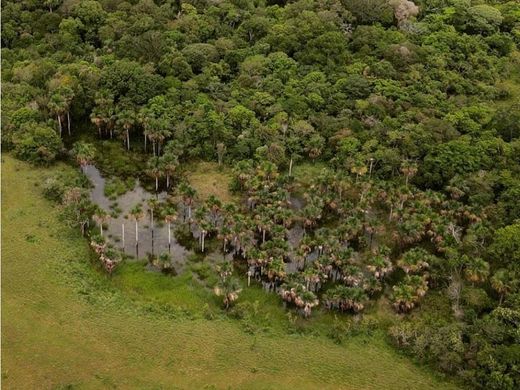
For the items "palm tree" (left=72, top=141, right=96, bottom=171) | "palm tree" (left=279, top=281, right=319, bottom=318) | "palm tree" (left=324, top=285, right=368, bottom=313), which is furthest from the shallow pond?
"palm tree" (left=324, top=285, right=368, bottom=313)

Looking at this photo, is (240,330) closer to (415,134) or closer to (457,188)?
(457,188)

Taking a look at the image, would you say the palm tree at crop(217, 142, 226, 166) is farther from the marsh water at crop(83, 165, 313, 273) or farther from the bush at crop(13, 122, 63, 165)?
the bush at crop(13, 122, 63, 165)

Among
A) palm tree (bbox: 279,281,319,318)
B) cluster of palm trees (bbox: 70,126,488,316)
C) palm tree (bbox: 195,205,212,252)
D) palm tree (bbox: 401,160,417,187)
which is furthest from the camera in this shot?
palm tree (bbox: 401,160,417,187)

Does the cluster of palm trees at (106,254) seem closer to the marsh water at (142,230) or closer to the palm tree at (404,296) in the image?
the marsh water at (142,230)

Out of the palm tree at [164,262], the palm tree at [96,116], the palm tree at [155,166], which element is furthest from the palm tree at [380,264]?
the palm tree at [96,116]

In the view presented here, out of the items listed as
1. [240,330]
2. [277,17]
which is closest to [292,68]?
[277,17]

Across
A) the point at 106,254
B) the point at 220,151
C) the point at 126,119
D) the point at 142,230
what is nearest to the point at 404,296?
the point at 106,254
